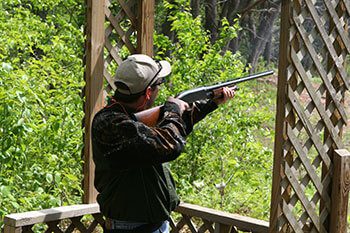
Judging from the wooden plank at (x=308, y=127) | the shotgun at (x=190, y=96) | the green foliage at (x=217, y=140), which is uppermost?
the shotgun at (x=190, y=96)

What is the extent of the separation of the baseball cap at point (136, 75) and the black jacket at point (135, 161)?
10 cm

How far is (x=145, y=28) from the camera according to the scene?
13.2 ft

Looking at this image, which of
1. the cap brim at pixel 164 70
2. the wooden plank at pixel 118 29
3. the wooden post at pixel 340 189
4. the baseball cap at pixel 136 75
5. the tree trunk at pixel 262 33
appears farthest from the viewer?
the tree trunk at pixel 262 33

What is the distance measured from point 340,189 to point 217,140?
2740 millimetres

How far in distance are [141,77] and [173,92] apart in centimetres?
298

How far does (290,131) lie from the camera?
10.0 feet

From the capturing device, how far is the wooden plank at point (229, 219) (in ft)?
11.2

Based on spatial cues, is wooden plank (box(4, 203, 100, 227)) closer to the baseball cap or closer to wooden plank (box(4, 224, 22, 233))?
wooden plank (box(4, 224, 22, 233))

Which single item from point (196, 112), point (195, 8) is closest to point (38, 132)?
point (196, 112)

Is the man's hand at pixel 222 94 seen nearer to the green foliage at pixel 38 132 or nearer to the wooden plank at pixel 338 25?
the wooden plank at pixel 338 25

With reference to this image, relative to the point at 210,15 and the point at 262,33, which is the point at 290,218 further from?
the point at 262,33

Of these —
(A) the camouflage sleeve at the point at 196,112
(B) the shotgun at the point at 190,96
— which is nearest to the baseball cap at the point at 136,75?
(B) the shotgun at the point at 190,96

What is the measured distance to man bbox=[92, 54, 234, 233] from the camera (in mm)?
2607

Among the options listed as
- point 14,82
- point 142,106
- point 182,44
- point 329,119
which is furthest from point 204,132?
point 142,106
